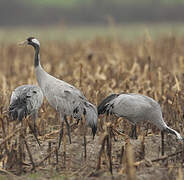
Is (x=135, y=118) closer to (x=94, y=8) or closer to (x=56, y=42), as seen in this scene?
(x=56, y=42)

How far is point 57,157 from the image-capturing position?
4020 millimetres

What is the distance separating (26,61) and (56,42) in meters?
2.37

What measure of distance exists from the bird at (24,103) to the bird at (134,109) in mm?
627

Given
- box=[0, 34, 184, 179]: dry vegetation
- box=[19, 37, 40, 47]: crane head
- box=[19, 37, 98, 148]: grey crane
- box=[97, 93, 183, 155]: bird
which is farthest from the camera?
box=[19, 37, 40, 47]: crane head

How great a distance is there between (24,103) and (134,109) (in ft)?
3.45

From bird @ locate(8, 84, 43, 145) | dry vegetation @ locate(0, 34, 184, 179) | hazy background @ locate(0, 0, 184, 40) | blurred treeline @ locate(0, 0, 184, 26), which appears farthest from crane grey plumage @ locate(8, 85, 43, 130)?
blurred treeline @ locate(0, 0, 184, 26)

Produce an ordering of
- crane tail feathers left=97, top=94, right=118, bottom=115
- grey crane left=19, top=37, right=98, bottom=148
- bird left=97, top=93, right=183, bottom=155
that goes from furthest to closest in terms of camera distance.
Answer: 1. crane tail feathers left=97, top=94, right=118, bottom=115
2. bird left=97, top=93, right=183, bottom=155
3. grey crane left=19, top=37, right=98, bottom=148

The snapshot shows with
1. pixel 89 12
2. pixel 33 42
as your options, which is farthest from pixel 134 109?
pixel 89 12

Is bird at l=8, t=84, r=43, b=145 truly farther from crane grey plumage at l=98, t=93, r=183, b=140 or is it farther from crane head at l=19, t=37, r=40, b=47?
crane grey plumage at l=98, t=93, r=183, b=140

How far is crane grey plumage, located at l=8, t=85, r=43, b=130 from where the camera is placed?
455 cm

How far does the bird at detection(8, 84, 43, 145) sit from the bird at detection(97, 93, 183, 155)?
0.63 metres

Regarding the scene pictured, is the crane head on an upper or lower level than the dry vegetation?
upper

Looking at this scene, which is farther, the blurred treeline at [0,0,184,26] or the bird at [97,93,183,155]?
the blurred treeline at [0,0,184,26]

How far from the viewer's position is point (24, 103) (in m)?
4.65
